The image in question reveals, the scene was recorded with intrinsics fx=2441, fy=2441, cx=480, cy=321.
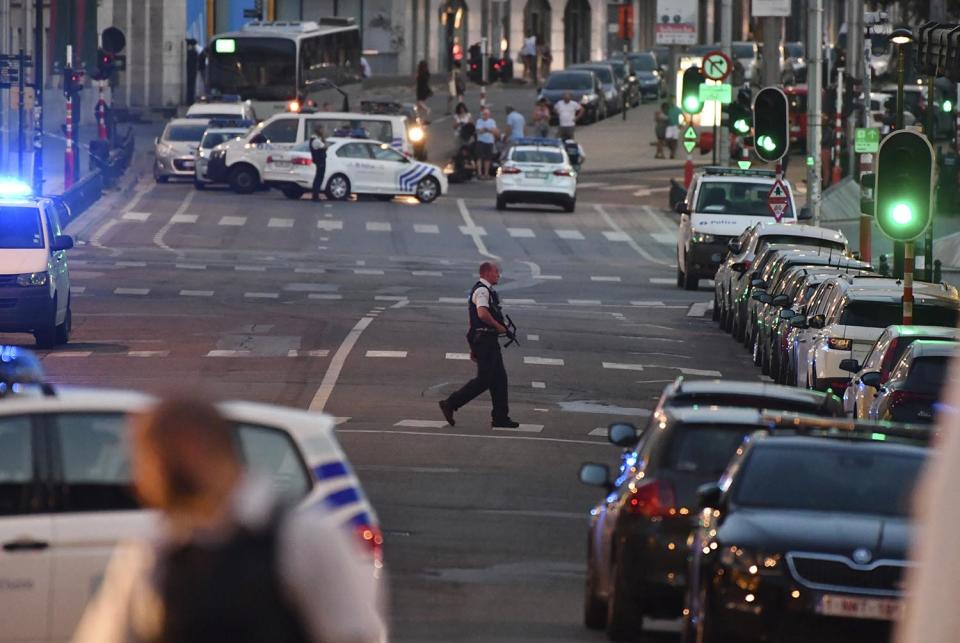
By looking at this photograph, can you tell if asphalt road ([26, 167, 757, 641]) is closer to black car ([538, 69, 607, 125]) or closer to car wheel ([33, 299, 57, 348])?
car wheel ([33, 299, 57, 348])

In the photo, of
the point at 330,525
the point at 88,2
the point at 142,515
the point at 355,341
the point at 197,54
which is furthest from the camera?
the point at 197,54

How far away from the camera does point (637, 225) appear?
5259 centimetres

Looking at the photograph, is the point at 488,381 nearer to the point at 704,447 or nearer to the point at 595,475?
the point at 704,447

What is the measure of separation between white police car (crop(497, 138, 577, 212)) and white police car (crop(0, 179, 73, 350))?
24.3 meters

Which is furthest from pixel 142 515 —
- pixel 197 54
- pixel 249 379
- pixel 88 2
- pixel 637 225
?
pixel 197 54

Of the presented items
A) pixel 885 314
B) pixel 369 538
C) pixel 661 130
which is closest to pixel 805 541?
pixel 369 538

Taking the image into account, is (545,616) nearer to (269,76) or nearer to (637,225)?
(637,225)

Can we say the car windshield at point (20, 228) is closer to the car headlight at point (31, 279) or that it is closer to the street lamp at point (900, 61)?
the car headlight at point (31, 279)

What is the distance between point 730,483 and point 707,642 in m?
0.91

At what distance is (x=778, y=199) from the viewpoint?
37625 millimetres

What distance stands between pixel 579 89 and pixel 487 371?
176 ft

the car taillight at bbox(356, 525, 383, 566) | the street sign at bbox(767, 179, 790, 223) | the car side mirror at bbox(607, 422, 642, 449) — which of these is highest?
the car taillight at bbox(356, 525, 383, 566)

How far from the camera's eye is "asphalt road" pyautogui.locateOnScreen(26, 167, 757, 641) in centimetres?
1503

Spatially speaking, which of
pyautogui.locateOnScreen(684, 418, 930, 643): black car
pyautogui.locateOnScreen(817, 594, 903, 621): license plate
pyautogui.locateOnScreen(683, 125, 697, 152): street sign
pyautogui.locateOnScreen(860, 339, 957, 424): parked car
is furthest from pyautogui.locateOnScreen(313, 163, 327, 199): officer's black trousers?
pyautogui.locateOnScreen(817, 594, 903, 621): license plate
